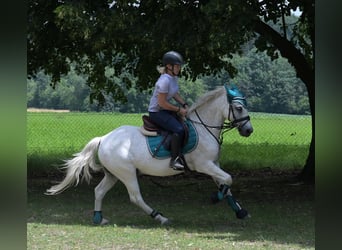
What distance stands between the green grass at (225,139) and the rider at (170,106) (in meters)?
7.75

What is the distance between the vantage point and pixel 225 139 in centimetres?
2739

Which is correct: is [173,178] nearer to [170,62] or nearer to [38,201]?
[38,201]

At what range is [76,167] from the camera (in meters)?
7.98

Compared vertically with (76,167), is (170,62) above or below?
above

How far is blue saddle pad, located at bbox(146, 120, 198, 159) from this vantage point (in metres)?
7.81

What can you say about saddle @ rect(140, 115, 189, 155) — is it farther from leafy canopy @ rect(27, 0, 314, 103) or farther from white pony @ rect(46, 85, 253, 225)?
leafy canopy @ rect(27, 0, 314, 103)

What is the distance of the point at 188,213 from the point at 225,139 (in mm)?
18453

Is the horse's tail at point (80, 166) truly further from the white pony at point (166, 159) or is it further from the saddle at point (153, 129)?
the saddle at point (153, 129)

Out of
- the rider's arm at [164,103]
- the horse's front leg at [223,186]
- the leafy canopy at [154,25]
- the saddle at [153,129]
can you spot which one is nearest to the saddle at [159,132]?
the saddle at [153,129]

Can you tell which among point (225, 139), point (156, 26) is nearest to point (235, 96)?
point (156, 26)

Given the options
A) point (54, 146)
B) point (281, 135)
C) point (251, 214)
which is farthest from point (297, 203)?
point (281, 135)

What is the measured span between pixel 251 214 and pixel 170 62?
267 cm

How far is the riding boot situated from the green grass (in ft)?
25.4

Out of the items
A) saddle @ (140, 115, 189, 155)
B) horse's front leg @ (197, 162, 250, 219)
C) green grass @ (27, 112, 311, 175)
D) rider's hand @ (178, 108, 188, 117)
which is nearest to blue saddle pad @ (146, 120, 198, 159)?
saddle @ (140, 115, 189, 155)
